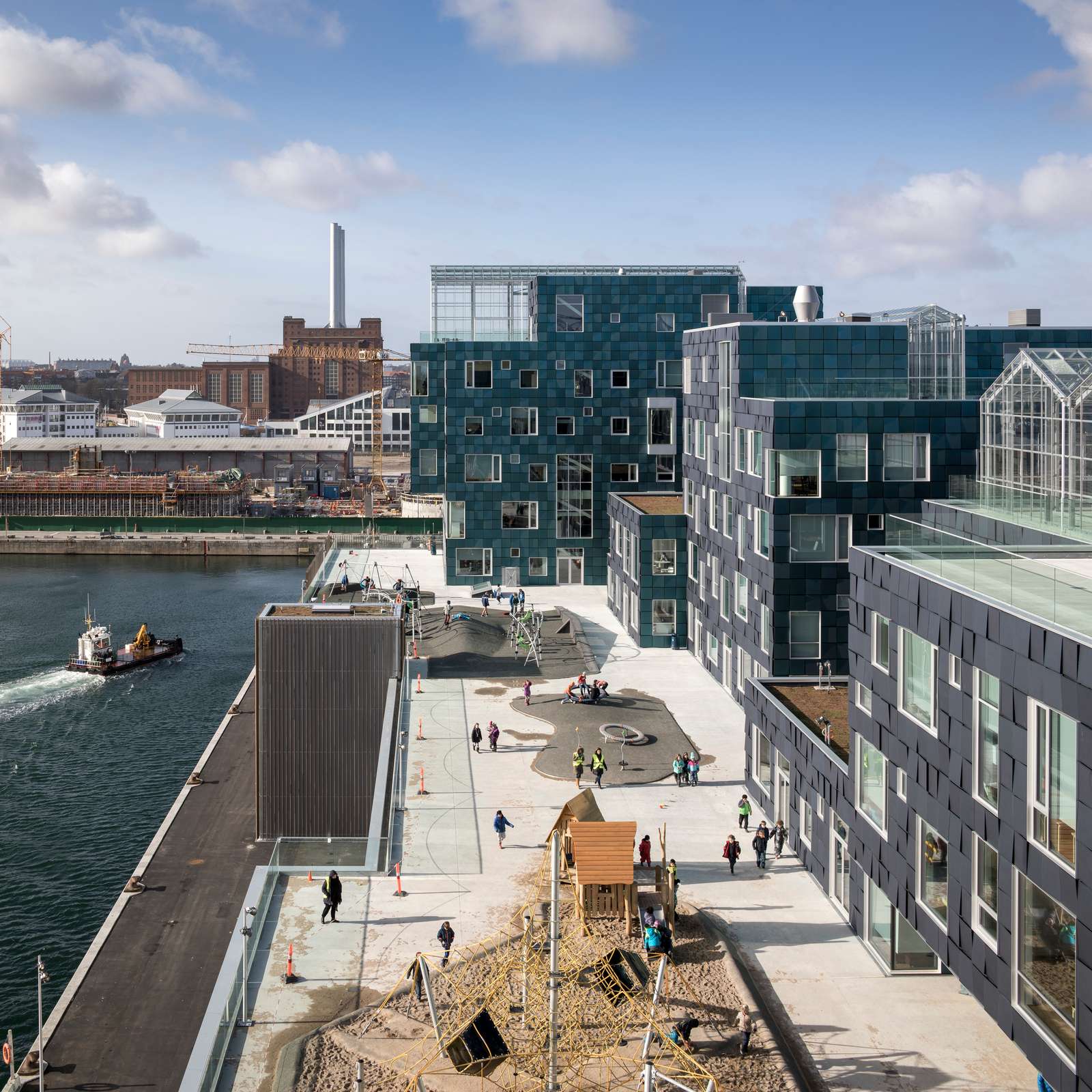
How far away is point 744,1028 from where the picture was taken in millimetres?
25844

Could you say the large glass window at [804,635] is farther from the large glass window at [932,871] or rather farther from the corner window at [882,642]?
the large glass window at [932,871]

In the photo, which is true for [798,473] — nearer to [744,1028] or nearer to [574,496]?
[744,1028]

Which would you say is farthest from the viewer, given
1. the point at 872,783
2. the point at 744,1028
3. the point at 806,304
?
the point at 806,304

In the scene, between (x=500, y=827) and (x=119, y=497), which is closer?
(x=500, y=827)

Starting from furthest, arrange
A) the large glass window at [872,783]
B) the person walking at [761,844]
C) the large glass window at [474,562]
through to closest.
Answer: the large glass window at [474,562] → the person walking at [761,844] → the large glass window at [872,783]

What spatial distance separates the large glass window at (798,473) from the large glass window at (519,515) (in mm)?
35027

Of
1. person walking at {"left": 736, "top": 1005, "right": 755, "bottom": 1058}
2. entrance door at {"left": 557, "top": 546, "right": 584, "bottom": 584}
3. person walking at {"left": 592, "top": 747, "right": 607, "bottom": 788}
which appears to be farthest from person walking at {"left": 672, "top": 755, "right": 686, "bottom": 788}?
entrance door at {"left": 557, "top": 546, "right": 584, "bottom": 584}

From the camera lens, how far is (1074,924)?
72.8 feet

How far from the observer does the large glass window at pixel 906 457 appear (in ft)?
169

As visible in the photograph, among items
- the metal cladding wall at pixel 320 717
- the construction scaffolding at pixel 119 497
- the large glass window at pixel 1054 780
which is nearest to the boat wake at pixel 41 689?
→ the metal cladding wall at pixel 320 717

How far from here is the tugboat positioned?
81.8 meters

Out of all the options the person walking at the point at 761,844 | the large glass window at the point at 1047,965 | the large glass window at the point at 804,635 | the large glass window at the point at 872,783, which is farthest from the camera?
the large glass window at the point at 804,635

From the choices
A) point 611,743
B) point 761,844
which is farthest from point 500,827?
point 611,743

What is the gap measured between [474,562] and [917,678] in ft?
192
